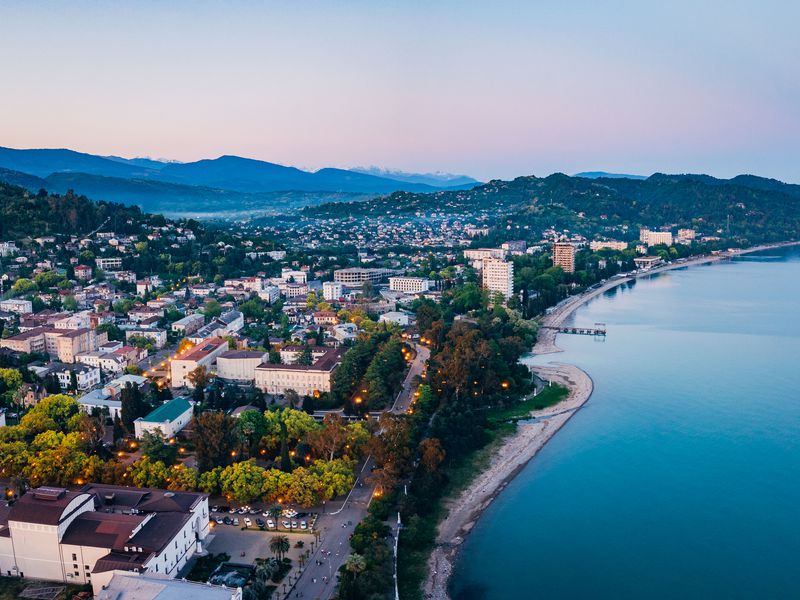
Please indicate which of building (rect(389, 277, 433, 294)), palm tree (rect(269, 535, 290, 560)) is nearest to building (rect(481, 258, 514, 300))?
building (rect(389, 277, 433, 294))

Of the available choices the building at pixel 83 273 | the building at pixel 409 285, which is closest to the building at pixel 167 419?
the building at pixel 83 273

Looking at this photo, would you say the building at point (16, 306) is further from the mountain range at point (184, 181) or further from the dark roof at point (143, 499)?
the mountain range at point (184, 181)

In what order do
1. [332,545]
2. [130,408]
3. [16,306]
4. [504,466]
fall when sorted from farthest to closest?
[16,306] → [130,408] → [504,466] → [332,545]

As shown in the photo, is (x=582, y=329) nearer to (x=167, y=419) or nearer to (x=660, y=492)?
(x=660, y=492)

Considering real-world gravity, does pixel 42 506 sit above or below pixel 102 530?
above

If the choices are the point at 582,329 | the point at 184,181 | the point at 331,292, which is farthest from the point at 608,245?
the point at 184,181

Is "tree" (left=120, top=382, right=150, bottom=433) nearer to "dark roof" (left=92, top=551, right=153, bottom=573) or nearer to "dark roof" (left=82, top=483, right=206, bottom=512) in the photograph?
"dark roof" (left=82, top=483, right=206, bottom=512)
